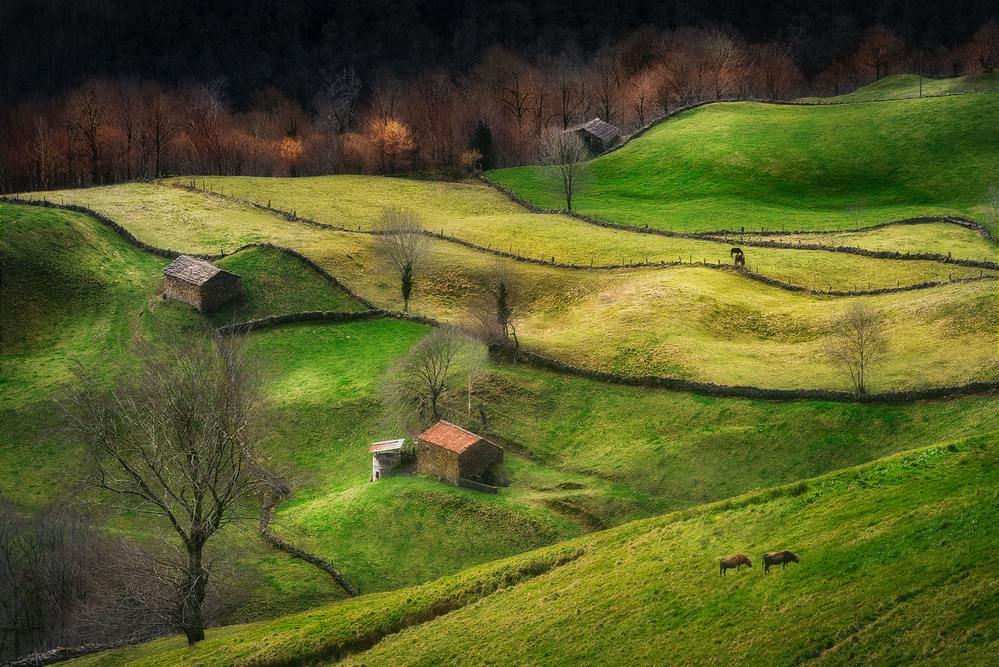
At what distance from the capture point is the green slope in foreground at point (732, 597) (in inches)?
1147

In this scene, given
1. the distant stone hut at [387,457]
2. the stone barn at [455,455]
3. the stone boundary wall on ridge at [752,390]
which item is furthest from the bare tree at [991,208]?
the distant stone hut at [387,457]

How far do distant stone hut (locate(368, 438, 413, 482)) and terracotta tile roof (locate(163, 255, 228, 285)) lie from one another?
1084 inches

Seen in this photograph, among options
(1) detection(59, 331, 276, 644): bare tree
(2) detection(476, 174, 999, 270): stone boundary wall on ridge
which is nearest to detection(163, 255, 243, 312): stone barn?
(1) detection(59, 331, 276, 644): bare tree

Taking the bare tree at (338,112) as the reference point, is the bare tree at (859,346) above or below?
below

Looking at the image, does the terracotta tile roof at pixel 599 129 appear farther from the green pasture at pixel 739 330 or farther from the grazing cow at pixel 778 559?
the grazing cow at pixel 778 559

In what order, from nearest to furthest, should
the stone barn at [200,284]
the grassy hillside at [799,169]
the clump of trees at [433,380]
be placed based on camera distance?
the clump of trees at [433,380] < the stone barn at [200,284] < the grassy hillside at [799,169]

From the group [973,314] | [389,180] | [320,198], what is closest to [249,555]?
[973,314]

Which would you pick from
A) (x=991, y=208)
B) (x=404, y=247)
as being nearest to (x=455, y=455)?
(x=404, y=247)

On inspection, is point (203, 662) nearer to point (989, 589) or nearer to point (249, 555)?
point (249, 555)

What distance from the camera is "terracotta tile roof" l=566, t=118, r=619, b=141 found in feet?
448

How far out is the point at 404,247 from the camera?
88188 mm

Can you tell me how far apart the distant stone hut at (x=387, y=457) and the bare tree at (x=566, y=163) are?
55606 mm

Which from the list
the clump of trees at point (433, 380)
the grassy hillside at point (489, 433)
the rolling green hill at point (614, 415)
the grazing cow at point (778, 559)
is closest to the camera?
the rolling green hill at point (614, 415)

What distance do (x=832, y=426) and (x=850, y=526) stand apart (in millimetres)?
22020
